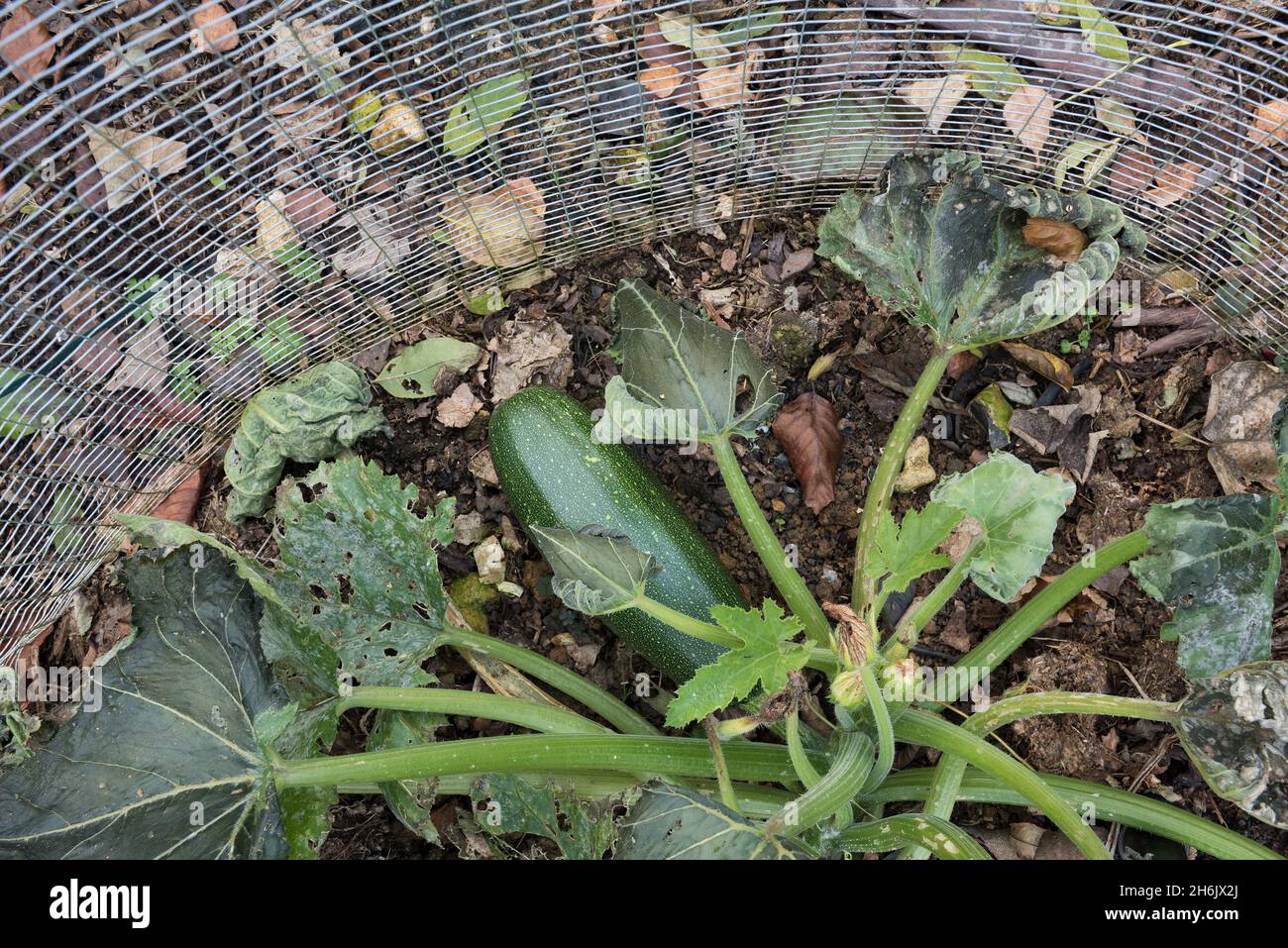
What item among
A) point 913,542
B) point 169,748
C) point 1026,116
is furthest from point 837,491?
point 169,748

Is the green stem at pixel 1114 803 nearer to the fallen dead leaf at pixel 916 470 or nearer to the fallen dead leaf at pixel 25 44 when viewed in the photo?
the fallen dead leaf at pixel 916 470

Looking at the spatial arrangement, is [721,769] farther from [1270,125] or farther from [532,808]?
[1270,125]

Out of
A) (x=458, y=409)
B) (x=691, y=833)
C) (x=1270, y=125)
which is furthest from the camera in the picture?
(x=458, y=409)

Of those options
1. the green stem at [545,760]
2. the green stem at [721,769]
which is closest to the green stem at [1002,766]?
the green stem at [545,760]

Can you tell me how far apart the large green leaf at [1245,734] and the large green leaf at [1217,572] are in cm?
15

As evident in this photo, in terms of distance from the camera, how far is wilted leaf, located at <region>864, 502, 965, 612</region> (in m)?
2.20

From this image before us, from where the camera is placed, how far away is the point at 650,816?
223 centimetres

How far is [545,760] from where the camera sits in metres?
2.52

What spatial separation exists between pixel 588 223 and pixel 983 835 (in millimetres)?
2261

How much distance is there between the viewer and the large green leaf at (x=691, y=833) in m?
2.17

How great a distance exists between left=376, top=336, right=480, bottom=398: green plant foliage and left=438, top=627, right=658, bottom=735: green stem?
0.97m

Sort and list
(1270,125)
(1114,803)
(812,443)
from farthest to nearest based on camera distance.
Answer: (812,443)
(1270,125)
(1114,803)

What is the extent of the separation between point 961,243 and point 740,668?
146 cm

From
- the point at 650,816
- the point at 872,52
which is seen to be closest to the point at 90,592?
the point at 650,816
